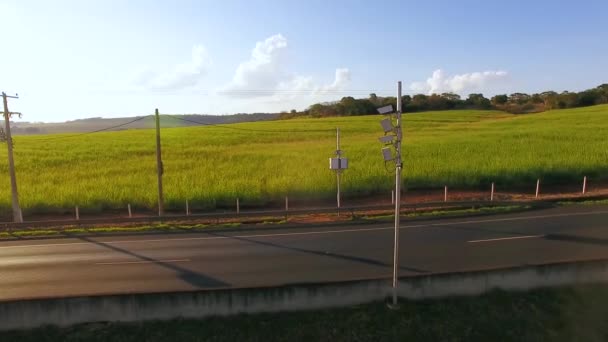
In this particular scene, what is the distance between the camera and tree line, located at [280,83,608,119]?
72.9 m

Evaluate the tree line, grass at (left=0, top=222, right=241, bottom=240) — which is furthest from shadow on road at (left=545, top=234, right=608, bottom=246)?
the tree line

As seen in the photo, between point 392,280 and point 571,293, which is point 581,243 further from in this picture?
point 392,280

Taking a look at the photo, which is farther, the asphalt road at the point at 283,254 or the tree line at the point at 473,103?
the tree line at the point at 473,103

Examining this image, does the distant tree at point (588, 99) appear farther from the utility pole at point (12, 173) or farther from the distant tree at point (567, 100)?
the utility pole at point (12, 173)

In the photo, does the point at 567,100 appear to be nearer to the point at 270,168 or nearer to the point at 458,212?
the point at 270,168

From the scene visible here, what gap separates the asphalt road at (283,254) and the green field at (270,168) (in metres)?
5.54

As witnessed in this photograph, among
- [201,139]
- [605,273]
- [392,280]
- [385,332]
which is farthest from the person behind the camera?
[201,139]

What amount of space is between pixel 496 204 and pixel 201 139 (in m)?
30.0

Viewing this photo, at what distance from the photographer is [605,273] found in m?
8.86

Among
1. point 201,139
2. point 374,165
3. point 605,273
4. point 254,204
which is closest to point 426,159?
point 374,165

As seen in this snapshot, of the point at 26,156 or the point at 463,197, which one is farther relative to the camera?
the point at 26,156

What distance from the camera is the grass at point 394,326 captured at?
7.45 meters

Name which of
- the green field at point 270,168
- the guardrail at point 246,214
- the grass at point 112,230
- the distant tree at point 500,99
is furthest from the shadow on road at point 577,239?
the distant tree at point 500,99

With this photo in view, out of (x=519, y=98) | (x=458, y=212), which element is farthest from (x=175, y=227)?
(x=519, y=98)
